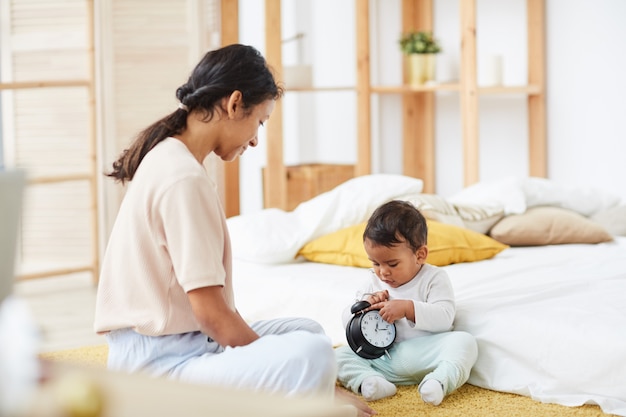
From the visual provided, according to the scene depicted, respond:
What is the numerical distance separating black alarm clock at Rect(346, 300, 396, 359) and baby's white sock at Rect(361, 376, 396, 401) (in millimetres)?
92

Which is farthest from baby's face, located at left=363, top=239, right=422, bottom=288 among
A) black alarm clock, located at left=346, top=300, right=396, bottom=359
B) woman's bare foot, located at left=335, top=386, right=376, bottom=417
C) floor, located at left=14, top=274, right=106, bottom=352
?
floor, located at left=14, top=274, right=106, bottom=352

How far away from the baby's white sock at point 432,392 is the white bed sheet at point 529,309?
0.21 metres

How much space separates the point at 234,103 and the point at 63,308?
246cm

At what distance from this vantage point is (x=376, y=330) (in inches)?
96.0

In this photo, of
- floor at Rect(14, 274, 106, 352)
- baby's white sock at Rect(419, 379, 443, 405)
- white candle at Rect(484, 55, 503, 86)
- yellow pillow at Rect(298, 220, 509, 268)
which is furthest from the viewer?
white candle at Rect(484, 55, 503, 86)

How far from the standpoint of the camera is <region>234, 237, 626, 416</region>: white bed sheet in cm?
226

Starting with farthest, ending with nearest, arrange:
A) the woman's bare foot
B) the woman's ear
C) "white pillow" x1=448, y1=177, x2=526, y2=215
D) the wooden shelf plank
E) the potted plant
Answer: the potted plant, the wooden shelf plank, "white pillow" x1=448, y1=177, x2=526, y2=215, the woman's bare foot, the woman's ear

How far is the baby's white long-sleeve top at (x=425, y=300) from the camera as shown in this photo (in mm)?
2406

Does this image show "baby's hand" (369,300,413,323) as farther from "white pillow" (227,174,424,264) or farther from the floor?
the floor

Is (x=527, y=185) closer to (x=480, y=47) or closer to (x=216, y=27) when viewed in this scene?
(x=480, y=47)

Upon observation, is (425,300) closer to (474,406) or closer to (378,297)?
(378,297)

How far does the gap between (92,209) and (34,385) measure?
367cm

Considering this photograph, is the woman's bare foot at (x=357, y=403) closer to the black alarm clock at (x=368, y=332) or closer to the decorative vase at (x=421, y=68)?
the black alarm clock at (x=368, y=332)

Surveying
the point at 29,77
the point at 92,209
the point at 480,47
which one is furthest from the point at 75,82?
the point at 480,47
